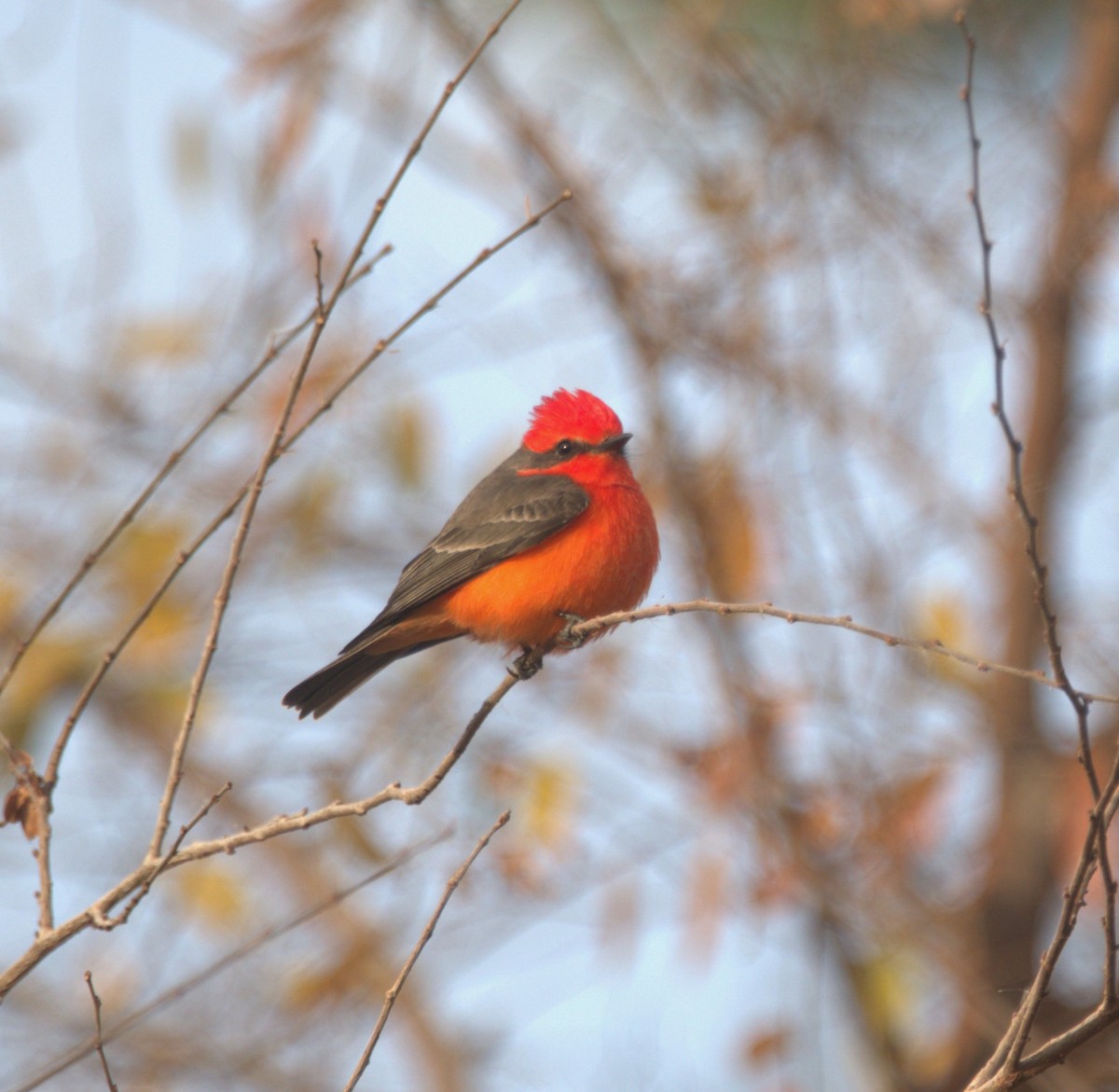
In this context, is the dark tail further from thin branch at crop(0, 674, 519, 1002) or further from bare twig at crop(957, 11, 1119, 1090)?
bare twig at crop(957, 11, 1119, 1090)

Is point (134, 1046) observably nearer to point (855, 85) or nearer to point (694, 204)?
point (694, 204)

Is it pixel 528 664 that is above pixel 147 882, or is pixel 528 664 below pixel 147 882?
above

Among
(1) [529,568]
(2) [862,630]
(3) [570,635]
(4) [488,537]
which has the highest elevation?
(4) [488,537]

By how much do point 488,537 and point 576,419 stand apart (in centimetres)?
65

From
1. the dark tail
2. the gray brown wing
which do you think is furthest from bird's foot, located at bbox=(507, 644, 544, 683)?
the dark tail

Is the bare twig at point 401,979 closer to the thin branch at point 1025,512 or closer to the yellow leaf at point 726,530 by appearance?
the thin branch at point 1025,512

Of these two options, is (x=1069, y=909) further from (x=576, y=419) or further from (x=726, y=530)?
(x=726, y=530)

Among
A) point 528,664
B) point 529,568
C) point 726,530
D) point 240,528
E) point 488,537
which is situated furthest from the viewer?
point 726,530

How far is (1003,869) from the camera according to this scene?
24.7 feet

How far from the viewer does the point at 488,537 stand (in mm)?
4977

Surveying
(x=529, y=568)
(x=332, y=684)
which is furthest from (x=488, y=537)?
(x=332, y=684)

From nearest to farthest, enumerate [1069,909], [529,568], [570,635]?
[1069,909]
[570,635]
[529,568]

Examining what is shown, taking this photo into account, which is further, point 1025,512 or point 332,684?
point 332,684

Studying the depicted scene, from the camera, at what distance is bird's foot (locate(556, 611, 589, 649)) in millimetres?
4465
